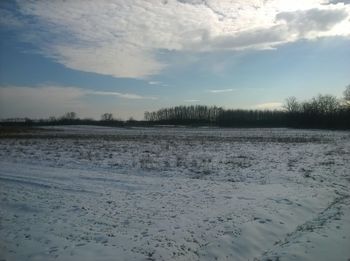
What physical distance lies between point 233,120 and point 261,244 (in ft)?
392

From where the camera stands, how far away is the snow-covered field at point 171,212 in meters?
8.14

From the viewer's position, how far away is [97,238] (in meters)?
8.54

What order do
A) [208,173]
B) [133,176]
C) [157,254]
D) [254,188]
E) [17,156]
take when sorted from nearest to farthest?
[157,254] → [254,188] → [133,176] → [208,173] → [17,156]

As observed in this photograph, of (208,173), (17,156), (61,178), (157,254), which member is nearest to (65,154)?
(17,156)

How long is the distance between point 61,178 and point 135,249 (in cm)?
771

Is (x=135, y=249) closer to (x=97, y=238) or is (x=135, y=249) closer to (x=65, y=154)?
(x=97, y=238)

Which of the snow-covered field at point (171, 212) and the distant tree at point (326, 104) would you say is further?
the distant tree at point (326, 104)

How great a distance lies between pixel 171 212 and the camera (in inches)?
420

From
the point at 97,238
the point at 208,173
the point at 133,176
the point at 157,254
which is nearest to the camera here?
the point at 157,254

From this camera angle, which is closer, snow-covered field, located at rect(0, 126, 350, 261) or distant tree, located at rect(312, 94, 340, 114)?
snow-covered field, located at rect(0, 126, 350, 261)

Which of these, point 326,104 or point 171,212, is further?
point 326,104

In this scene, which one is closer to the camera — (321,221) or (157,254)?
(157,254)

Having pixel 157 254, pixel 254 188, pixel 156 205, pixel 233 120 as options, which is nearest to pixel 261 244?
pixel 157 254

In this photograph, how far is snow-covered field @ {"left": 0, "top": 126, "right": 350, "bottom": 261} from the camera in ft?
26.7
